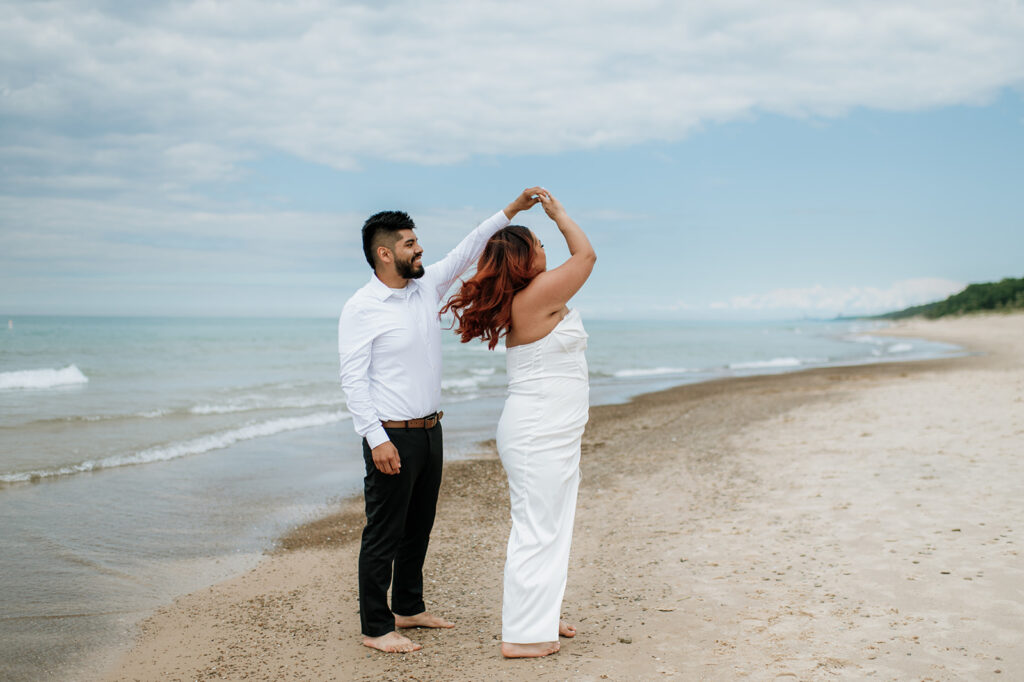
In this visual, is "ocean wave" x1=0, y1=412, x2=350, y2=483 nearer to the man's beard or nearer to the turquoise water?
the turquoise water

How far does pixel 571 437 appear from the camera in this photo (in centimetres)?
356

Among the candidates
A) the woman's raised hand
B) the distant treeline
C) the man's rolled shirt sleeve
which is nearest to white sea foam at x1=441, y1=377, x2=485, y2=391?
the man's rolled shirt sleeve

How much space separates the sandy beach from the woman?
1.00ft

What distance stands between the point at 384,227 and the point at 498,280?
703 mm

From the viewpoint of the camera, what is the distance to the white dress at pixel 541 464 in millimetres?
3498

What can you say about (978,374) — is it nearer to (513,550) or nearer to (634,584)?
(634,584)

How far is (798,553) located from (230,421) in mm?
11170

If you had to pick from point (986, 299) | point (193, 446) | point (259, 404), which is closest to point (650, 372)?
point (259, 404)

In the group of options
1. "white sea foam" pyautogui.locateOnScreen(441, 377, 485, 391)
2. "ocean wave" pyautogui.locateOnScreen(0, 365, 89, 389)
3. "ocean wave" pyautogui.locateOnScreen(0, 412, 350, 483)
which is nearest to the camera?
"ocean wave" pyautogui.locateOnScreen(0, 412, 350, 483)

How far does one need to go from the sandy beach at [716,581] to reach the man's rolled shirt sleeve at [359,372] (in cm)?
118

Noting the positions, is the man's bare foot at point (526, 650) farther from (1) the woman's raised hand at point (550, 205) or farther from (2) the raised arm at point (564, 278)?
(1) the woman's raised hand at point (550, 205)

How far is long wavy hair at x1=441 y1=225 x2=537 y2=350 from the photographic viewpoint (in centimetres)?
340

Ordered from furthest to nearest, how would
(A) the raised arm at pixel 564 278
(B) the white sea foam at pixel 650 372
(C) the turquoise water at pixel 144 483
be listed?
(B) the white sea foam at pixel 650 372
(C) the turquoise water at pixel 144 483
(A) the raised arm at pixel 564 278

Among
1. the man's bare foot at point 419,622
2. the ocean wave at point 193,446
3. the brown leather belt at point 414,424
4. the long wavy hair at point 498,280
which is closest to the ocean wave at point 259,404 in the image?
the ocean wave at point 193,446
